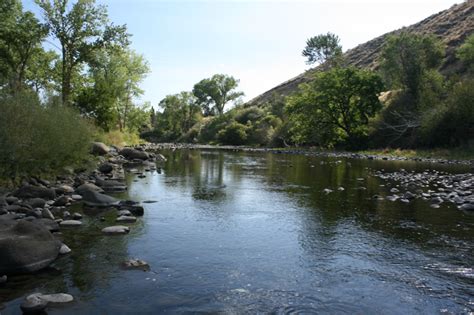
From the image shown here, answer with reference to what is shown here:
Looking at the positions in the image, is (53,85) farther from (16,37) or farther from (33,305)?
(33,305)

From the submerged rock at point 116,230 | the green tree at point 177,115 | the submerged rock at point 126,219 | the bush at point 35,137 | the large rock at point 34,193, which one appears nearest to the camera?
the submerged rock at point 116,230

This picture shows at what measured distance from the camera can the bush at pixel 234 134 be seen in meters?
87.2

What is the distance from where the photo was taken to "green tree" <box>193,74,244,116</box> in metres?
134

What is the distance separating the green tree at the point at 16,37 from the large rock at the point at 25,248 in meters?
29.2

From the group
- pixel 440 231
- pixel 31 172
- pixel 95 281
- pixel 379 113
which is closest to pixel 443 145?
pixel 379 113

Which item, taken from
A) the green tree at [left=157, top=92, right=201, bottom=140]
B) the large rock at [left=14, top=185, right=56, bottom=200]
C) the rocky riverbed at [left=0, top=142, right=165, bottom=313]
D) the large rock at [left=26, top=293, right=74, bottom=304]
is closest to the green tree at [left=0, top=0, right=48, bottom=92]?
the rocky riverbed at [left=0, top=142, right=165, bottom=313]

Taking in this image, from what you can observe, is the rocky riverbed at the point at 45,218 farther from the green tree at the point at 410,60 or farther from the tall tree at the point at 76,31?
the green tree at the point at 410,60

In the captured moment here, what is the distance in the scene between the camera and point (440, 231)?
38.0 ft

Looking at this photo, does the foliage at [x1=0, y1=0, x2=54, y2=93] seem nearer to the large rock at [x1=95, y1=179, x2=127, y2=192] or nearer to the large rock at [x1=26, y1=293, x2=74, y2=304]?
the large rock at [x1=95, y1=179, x2=127, y2=192]

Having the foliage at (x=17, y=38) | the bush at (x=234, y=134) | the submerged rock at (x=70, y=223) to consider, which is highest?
the foliage at (x=17, y=38)

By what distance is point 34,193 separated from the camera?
14.4 m

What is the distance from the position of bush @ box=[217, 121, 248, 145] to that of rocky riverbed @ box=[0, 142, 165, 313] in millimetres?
65091

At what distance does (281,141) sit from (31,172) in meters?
59.3

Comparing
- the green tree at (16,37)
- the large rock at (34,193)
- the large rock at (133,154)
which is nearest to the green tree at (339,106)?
the large rock at (133,154)
